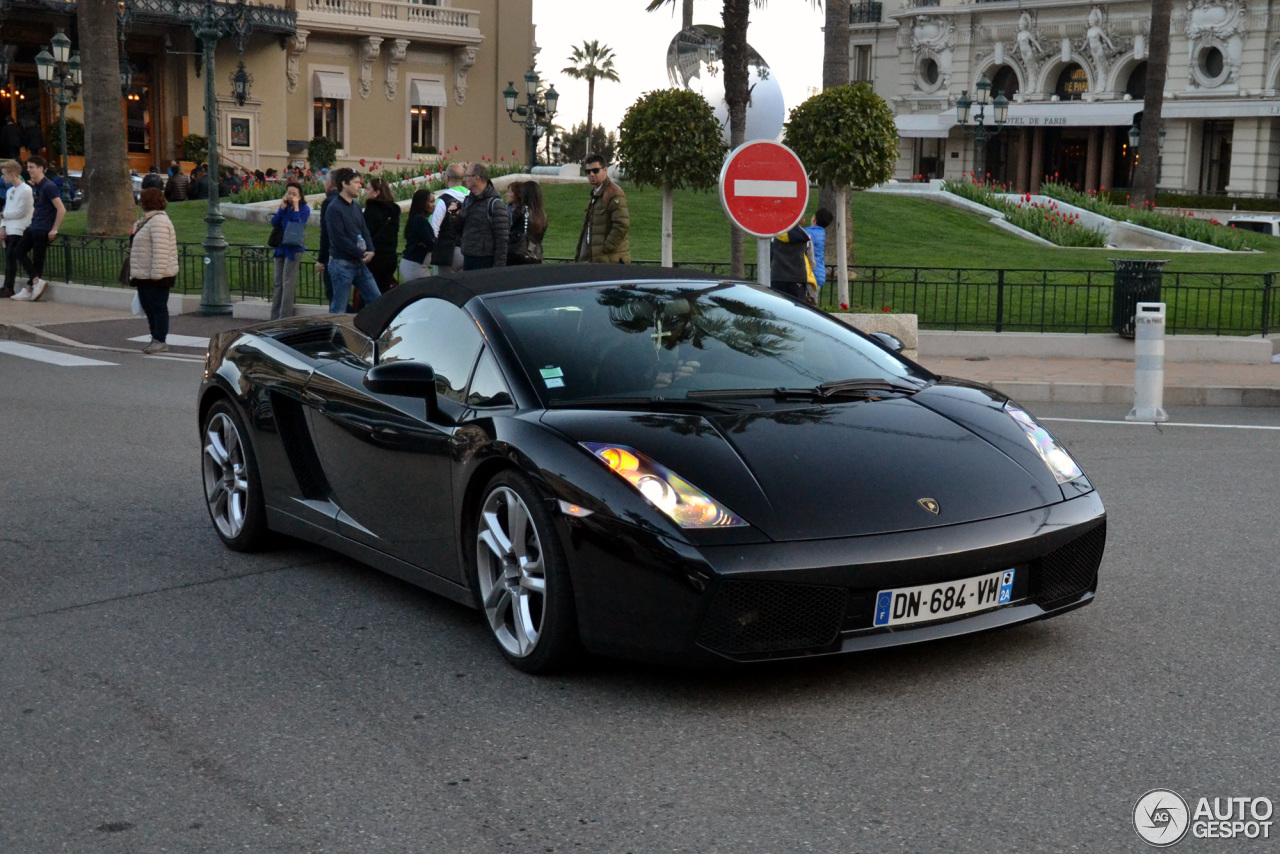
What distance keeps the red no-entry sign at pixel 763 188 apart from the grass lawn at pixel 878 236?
11.9 metres

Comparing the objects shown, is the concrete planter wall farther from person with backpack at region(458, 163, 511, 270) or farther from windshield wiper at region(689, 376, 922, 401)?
windshield wiper at region(689, 376, 922, 401)

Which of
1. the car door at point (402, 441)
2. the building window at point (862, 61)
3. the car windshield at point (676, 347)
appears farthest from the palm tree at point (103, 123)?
the building window at point (862, 61)

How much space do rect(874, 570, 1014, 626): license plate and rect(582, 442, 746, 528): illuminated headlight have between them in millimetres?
510

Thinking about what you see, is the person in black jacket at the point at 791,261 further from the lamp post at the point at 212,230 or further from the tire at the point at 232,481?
the tire at the point at 232,481

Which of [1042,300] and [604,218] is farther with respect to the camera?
[1042,300]

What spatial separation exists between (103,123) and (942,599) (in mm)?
26210

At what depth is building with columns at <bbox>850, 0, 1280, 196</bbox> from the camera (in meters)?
61.2

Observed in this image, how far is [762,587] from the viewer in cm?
445

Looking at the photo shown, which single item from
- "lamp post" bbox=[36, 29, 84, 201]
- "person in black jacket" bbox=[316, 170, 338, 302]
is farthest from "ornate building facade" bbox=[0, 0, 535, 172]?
"person in black jacket" bbox=[316, 170, 338, 302]

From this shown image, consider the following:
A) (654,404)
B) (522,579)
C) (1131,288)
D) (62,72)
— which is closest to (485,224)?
(1131,288)

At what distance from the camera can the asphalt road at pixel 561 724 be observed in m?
3.72

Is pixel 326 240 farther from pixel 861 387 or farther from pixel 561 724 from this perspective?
pixel 561 724

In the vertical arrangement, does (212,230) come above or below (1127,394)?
above

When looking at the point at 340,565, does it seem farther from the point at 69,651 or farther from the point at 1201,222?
the point at 1201,222
